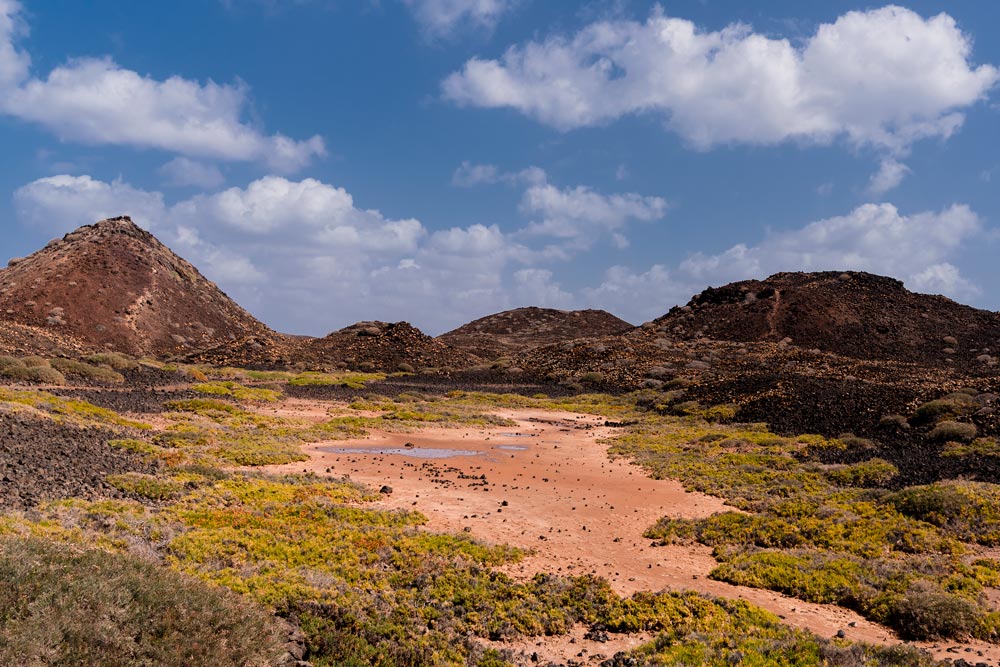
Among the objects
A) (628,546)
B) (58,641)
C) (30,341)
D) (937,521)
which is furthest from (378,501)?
(30,341)

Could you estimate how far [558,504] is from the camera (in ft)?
60.6

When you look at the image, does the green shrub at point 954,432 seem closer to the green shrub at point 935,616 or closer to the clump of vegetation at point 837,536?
the clump of vegetation at point 837,536

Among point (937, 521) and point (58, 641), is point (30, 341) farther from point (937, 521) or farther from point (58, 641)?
point (937, 521)

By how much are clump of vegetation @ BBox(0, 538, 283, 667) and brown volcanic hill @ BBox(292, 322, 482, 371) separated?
2621 inches

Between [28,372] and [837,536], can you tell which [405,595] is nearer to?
[837,536]

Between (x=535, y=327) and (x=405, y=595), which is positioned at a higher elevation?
(x=535, y=327)

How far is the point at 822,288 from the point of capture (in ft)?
301

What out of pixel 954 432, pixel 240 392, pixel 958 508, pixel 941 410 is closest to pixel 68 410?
pixel 240 392

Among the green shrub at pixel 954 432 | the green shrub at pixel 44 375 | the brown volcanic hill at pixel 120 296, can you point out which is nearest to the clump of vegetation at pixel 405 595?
the green shrub at pixel 954 432

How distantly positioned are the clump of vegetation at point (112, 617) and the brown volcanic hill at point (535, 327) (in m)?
113

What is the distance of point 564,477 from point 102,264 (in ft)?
265

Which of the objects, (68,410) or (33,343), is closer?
(68,410)

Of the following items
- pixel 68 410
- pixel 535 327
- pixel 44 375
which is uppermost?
pixel 535 327

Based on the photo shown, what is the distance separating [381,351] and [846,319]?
197 ft
